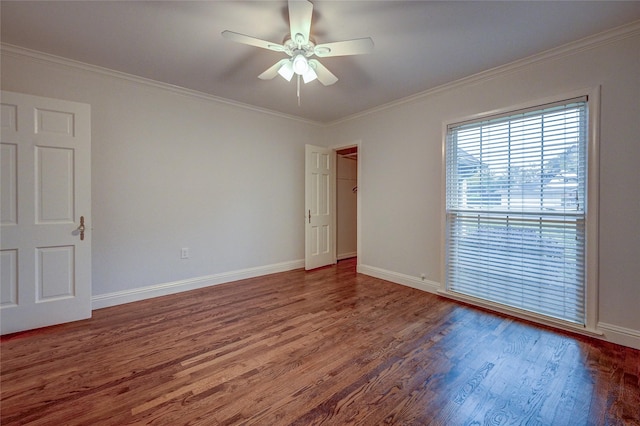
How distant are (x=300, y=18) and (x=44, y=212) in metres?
2.83

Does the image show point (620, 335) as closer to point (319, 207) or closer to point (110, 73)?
point (319, 207)

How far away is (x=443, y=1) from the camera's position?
6.26ft

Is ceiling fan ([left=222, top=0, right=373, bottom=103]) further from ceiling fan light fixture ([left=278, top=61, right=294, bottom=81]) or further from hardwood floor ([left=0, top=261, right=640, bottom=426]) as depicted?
hardwood floor ([left=0, top=261, right=640, bottom=426])

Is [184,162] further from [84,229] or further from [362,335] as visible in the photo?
[362,335]

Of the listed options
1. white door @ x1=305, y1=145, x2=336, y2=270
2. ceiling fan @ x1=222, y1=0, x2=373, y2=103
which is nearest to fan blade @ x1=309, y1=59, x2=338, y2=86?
ceiling fan @ x1=222, y1=0, x2=373, y2=103

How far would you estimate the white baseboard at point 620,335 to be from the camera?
2.15 m

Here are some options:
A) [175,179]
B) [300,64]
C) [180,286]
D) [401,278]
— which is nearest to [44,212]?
[175,179]

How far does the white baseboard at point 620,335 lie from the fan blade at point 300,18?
338 centimetres

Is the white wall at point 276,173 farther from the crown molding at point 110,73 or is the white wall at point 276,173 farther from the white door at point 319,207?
the white door at point 319,207

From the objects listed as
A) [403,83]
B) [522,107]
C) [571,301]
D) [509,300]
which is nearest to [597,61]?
[522,107]

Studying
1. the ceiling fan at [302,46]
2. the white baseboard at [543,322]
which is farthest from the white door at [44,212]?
the white baseboard at [543,322]

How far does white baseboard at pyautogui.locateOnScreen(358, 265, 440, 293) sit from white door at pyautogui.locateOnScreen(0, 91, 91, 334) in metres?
3.44

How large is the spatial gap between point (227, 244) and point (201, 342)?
177 cm

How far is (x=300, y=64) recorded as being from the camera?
2234 millimetres
